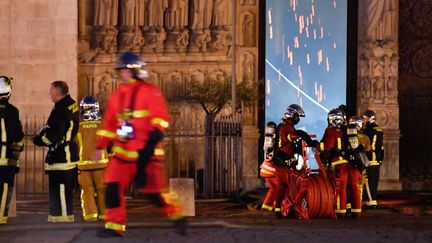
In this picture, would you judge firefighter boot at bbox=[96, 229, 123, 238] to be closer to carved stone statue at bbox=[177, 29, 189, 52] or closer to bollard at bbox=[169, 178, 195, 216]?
bollard at bbox=[169, 178, 195, 216]

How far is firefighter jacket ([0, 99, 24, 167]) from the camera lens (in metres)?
14.5

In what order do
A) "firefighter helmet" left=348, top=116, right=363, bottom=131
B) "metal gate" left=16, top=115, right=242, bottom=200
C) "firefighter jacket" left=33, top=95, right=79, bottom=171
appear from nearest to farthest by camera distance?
"firefighter jacket" left=33, top=95, right=79, bottom=171 < "firefighter helmet" left=348, top=116, right=363, bottom=131 < "metal gate" left=16, top=115, right=242, bottom=200

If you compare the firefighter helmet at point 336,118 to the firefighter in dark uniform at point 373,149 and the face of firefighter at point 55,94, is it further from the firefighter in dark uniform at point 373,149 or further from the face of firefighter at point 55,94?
the face of firefighter at point 55,94

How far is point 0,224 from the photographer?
14227mm

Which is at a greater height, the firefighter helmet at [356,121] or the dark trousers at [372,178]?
the firefighter helmet at [356,121]

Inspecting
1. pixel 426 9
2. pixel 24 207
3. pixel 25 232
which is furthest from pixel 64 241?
pixel 426 9

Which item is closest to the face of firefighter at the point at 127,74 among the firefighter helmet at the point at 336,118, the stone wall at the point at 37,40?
the firefighter helmet at the point at 336,118

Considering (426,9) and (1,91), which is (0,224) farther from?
(426,9)

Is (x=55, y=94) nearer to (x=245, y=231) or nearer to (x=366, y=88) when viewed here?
(x=245, y=231)

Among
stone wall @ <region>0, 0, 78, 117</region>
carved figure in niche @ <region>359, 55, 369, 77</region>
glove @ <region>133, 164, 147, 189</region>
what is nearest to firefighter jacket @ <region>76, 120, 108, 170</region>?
glove @ <region>133, 164, 147, 189</region>

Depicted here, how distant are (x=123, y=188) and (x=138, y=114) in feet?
2.68

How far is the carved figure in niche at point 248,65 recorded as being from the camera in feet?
80.9

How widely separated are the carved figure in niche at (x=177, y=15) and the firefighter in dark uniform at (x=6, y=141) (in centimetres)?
1066

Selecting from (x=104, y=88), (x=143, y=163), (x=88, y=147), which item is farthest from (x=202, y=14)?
(x=143, y=163)
